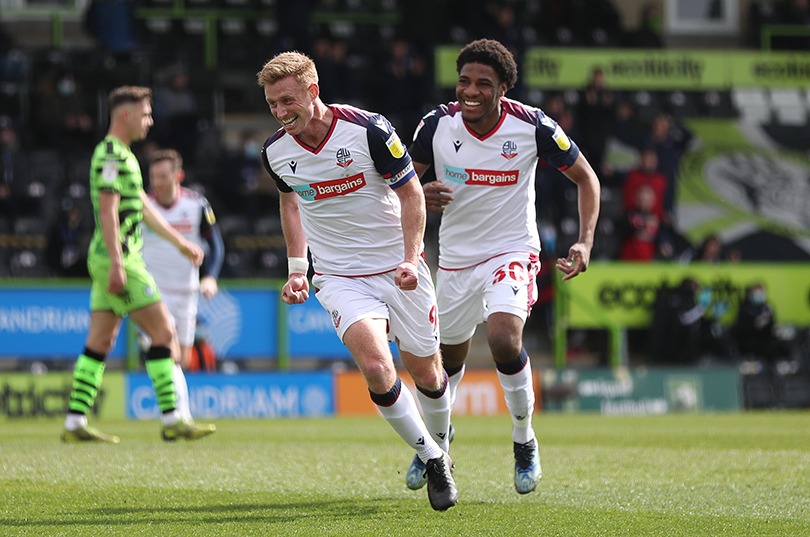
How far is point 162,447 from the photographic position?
10102 millimetres

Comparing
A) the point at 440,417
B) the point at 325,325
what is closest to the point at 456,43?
the point at 325,325

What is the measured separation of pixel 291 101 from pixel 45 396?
391 inches

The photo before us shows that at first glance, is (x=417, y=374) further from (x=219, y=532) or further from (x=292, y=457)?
(x=292, y=457)

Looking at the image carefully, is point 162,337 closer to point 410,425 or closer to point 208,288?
point 208,288

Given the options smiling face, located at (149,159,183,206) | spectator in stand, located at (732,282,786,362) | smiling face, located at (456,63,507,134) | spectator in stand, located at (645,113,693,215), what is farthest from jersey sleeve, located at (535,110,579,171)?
spectator in stand, located at (645,113,693,215)

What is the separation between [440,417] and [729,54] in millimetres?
18087

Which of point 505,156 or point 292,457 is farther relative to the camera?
point 292,457

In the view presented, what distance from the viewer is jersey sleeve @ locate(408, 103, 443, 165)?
8102 millimetres

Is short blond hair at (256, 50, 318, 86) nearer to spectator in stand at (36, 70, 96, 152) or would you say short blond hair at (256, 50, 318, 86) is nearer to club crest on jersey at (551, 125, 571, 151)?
club crest on jersey at (551, 125, 571, 151)

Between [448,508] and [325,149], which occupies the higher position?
[325,149]

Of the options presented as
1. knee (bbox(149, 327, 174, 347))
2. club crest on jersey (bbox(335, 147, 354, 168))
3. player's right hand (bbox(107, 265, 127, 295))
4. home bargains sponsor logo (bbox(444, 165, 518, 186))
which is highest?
club crest on jersey (bbox(335, 147, 354, 168))

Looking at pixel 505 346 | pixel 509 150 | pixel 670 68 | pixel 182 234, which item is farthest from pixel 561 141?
pixel 670 68

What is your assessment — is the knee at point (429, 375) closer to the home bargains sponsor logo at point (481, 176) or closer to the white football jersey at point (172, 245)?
the home bargains sponsor logo at point (481, 176)

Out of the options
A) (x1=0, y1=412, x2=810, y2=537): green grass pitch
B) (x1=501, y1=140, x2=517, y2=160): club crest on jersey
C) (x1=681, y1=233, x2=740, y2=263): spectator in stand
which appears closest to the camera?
(x1=0, y1=412, x2=810, y2=537): green grass pitch
